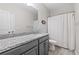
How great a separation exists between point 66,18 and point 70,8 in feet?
0.56

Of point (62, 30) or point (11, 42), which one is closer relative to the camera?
point (11, 42)

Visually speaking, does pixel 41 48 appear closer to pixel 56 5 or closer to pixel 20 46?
pixel 20 46

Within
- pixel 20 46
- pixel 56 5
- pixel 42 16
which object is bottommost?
pixel 20 46

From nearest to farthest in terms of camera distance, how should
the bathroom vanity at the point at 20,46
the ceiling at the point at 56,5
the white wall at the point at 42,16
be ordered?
the bathroom vanity at the point at 20,46 < the ceiling at the point at 56,5 < the white wall at the point at 42,16

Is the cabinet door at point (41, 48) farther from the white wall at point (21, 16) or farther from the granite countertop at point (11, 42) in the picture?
the white wall at point (21, 16)

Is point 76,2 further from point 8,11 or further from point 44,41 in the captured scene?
point 8,11

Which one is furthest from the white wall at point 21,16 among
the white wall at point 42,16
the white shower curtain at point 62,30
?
the white shower curtain at point 62,30

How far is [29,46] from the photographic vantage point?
101 cm

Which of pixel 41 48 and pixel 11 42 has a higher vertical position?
pixel 11 42

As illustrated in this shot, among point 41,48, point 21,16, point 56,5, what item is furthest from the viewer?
point 41,48

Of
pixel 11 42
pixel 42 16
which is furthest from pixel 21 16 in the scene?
pixel 11 42

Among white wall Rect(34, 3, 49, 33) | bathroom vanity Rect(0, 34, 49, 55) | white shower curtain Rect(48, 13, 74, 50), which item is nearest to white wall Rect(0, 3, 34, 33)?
white wall Rect(34, 3, 49, 33)

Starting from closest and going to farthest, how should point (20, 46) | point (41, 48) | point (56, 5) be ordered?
point (20, 46) < point (56, 5) < point (41, 48)

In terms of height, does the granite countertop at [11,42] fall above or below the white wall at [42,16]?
below
